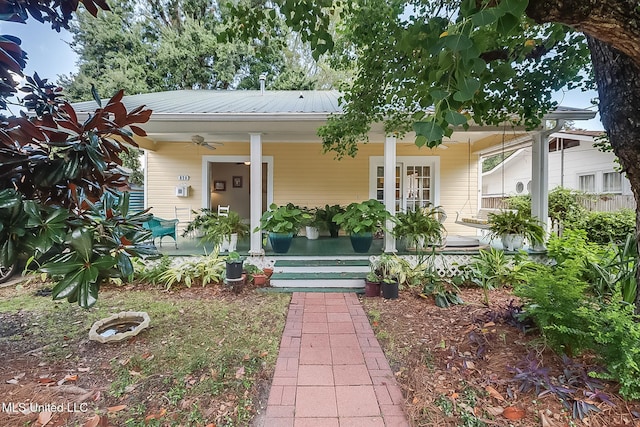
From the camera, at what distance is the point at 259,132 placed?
201 inches

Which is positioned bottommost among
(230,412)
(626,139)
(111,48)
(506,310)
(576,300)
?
(230,412)

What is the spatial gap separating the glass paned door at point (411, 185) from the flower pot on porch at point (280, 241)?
122 inches

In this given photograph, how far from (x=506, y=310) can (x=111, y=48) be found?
1816cm

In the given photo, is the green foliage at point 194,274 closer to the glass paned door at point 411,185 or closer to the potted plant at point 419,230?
the potted plant at point 419,230

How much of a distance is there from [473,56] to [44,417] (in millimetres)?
3033

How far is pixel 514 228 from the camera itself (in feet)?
17.1

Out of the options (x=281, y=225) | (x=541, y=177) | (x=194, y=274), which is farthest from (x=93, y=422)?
(x=541, y=177)

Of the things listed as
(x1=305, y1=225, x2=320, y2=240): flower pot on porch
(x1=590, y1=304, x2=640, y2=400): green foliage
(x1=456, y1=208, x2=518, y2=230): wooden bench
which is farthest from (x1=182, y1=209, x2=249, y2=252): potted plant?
(x1=590, y1=304, x2=640, y2=400): green foliage

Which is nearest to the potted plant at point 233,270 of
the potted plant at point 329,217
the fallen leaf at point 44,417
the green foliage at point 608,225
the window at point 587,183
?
the fallen leaf at point 44,417

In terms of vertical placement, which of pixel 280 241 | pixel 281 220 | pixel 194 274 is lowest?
pixel 194 274

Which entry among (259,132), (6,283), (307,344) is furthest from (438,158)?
(6,283)

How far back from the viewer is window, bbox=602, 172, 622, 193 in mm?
9781

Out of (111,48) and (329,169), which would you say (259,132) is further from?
(111,48)

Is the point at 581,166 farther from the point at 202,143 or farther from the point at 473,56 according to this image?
the point at 473,56
